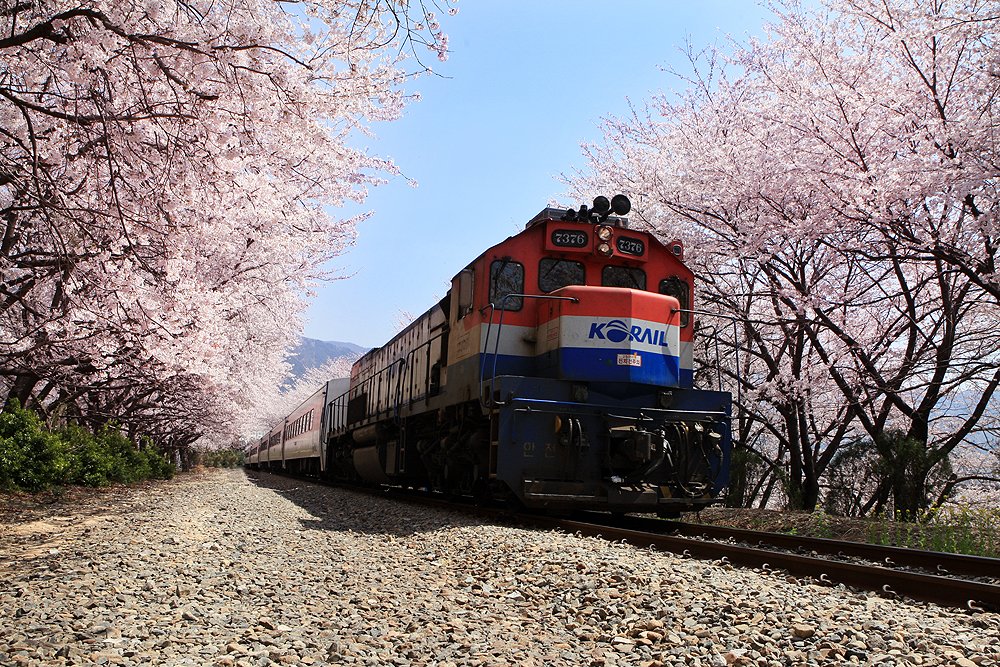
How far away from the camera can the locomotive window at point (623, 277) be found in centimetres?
922

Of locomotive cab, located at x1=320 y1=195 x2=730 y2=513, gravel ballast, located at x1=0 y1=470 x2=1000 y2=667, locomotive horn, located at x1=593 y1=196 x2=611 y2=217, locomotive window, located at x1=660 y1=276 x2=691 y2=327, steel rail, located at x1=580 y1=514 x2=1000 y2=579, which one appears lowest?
gravel ballast, located at x1=0 y1=470 x2=1000 y2=667

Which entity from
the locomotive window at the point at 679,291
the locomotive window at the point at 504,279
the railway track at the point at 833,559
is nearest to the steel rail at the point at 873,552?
the railway track at the point at 833,559

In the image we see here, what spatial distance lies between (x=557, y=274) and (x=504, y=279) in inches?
25.0

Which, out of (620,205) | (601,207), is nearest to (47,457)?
(601,207)

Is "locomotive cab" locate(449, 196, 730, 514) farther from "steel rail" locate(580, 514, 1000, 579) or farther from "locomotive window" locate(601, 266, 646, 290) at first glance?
"steel rail" locate(580, 514, 1000, 579)

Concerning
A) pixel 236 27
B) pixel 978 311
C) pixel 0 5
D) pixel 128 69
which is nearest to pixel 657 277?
pixel 236 27

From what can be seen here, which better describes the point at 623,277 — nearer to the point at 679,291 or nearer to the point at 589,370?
the point at 679,291

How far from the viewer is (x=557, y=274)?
9117mm

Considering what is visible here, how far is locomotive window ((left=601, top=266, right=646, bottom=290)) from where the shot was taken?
922 centimetres

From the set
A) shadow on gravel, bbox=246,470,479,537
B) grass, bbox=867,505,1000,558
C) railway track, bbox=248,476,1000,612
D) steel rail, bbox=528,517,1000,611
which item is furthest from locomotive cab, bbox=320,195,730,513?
grass, bbox=867,505,1000,558

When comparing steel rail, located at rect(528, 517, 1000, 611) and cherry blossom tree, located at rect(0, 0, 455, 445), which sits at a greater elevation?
cherry blossom tree, located at rect(0, 0, 455, 445)

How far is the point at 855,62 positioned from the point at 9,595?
12.9 m

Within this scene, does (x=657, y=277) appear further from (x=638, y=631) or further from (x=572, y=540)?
(x=638, y=631)

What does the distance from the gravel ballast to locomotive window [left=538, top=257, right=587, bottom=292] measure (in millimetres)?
3153
